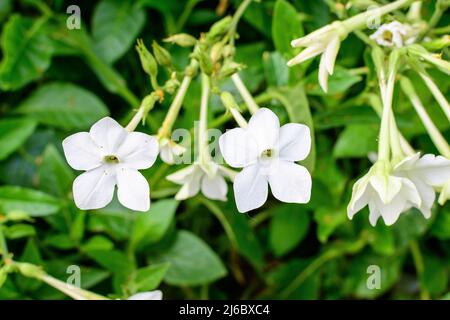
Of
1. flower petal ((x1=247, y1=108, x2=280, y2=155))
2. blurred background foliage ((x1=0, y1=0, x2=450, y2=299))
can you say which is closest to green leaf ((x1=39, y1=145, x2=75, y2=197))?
blurred background foliage ((x1=0, y1=0, x2=450, y2=299))

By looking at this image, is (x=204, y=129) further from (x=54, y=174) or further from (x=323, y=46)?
(x=54, y=174)

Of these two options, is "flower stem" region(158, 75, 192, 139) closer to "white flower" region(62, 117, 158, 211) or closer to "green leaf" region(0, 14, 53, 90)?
"white flower" region(62, 117, 158, 211)

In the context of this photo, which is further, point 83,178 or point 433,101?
point 433,101

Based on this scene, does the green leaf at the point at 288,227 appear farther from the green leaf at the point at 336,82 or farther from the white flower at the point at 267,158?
the white flower at the point at 267,158

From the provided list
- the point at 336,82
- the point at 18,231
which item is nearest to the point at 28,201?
the point at 18,231

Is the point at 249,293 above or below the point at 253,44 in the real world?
below

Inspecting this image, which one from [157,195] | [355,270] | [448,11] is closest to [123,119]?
[157,195]

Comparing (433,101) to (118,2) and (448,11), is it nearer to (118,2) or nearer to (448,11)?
(448,11)
